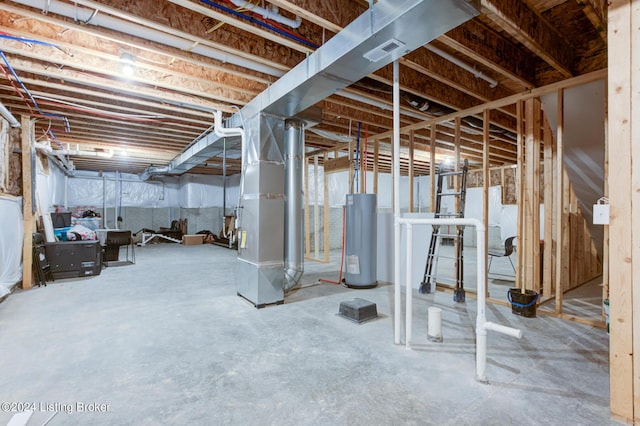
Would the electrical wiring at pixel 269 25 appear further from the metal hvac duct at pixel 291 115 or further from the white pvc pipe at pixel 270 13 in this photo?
the metal hvac duct at pixel 291 115

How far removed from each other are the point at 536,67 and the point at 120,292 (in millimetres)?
5646

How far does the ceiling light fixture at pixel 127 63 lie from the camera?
2682mm

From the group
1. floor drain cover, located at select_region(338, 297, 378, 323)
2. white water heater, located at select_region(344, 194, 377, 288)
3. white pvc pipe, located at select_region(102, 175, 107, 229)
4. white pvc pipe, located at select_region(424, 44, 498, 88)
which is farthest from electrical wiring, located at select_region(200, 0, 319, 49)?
white pvc pipe, located at select_region(102, 175, 107, 229)

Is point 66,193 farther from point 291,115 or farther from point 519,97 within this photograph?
point 519,97

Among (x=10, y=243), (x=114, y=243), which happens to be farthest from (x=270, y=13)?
(x=114, y=243)

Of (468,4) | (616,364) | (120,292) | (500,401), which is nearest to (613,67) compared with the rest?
(468,4)

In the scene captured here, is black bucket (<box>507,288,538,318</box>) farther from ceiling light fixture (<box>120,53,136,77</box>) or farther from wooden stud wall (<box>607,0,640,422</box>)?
ceiling light fixture (<box>120,53,136,77</box>)

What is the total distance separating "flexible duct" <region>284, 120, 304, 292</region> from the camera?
12.6 feet

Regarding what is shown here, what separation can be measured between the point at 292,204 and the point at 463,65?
92.5 inches

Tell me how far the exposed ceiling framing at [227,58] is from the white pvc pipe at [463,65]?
15 millimetres

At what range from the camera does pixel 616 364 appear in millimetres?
1532

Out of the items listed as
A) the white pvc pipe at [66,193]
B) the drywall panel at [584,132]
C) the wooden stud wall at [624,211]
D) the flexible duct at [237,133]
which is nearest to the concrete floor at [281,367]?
the wooden stud wall at [624,211]

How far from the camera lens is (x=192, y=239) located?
9.33m

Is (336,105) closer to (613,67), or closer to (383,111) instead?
(383,111)
